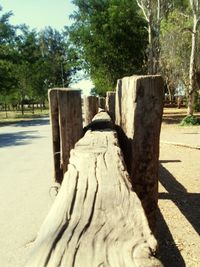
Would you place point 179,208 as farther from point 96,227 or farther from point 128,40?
point 128,40

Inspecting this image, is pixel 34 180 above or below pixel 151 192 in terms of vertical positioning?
below

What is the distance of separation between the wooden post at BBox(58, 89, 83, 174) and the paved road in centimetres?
153

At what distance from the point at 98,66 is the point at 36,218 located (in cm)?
2517

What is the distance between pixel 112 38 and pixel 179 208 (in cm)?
2387

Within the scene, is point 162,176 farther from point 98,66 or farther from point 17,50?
point 17,50

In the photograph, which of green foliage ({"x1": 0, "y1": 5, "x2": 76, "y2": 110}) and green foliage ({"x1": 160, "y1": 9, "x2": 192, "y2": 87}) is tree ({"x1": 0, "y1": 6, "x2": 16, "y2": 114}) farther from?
green foliage ({"x1": 160, "y1": 9, "x2": 192, "y2": 87})

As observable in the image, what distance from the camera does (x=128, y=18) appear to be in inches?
1176

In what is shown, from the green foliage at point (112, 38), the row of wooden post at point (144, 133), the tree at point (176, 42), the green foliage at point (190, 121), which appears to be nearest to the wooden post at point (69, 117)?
the row of wooden post at point (144, 133)

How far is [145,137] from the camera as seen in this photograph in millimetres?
3609

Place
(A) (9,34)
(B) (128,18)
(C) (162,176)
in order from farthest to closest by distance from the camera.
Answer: (A) (9,34), (B) (128,18), (C) (162,176)

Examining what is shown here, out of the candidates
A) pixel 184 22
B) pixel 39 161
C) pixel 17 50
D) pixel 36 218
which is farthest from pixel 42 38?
pixel 36 218

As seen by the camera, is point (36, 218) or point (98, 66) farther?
point (98, 66)

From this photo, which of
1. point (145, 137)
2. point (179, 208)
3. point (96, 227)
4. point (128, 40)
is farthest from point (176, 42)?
point (96, 227)

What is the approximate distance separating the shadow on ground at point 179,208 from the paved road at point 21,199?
1533 mm
